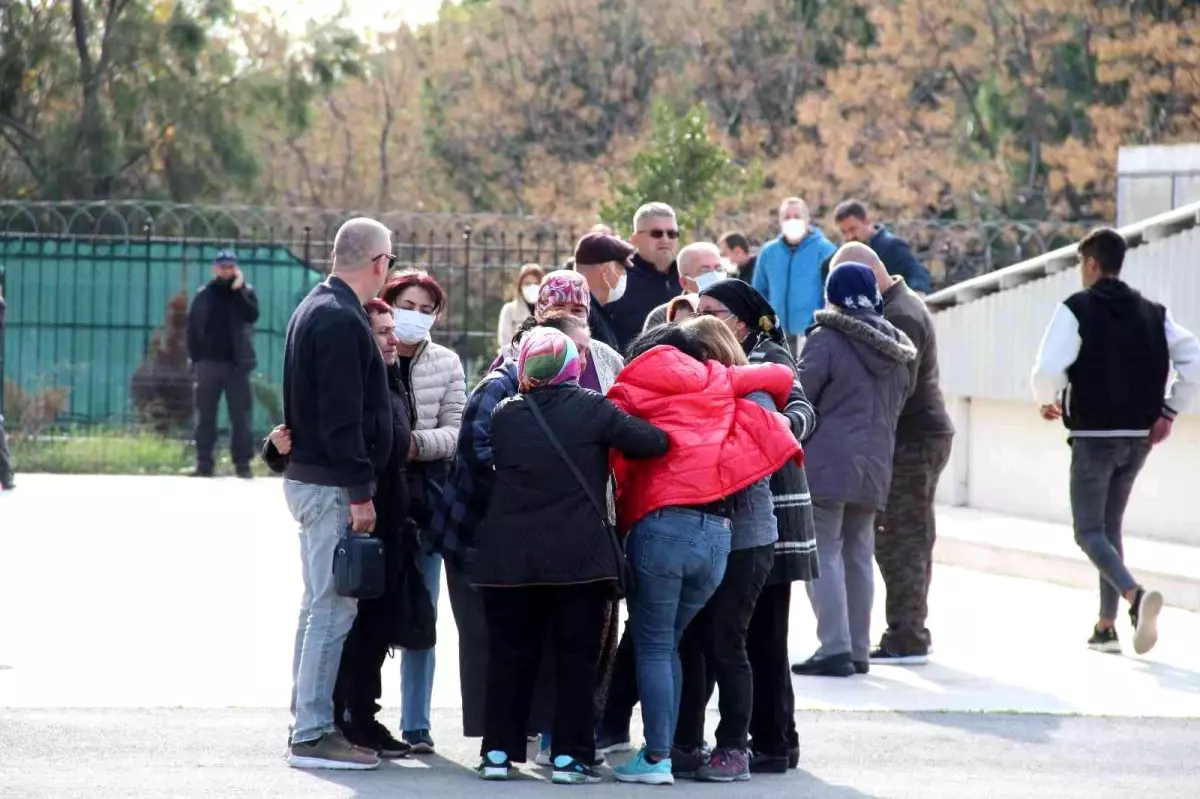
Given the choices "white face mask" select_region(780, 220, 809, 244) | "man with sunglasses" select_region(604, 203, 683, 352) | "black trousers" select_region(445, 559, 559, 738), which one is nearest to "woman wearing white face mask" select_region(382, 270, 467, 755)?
"black trousers" select_region(445, 559, 559, 738)

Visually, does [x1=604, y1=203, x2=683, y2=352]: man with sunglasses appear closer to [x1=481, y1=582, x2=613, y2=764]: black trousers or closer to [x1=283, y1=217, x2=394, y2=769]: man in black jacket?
[x1=283, y1=217, x2=394, y2=769]: man in black jacket

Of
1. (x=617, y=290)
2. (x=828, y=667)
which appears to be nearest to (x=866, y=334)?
(x=617, y=290)

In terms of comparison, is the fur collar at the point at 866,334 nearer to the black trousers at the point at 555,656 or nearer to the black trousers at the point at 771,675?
the black trousers at the point at 771,675

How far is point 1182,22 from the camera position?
30.7m

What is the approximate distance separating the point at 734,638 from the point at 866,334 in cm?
237

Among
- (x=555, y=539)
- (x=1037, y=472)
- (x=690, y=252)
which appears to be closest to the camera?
(x=555, y=539)

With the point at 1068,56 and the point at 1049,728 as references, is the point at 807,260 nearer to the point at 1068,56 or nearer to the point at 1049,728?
the point at 1049,728

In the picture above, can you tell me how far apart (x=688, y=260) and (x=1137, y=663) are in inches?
112

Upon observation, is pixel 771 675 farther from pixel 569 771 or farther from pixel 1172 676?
pixel 1172 676

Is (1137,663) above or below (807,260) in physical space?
below

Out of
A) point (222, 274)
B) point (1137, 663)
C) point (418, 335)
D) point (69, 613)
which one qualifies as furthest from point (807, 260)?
point (222, 274)

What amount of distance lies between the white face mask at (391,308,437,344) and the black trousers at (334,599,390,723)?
37.3 inches

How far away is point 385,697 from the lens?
29.7 feet

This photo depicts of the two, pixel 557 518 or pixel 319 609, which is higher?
pixel 557 518
